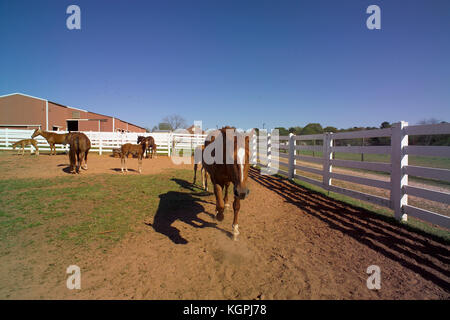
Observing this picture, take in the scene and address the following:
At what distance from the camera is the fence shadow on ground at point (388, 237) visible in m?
2.62

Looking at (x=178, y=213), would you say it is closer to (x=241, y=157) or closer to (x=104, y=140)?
(x=241, y=157)

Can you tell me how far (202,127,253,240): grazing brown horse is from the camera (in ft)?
10.3

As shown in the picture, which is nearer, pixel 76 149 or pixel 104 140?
pixel 76 149

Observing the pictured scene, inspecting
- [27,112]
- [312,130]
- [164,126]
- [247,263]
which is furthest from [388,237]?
[164,126]

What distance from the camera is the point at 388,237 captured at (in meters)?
3.45

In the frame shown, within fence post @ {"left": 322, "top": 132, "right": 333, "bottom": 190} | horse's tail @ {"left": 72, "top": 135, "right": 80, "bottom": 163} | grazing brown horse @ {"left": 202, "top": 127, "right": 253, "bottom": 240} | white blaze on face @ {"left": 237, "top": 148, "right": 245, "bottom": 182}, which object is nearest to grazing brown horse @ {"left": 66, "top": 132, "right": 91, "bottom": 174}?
horse's tail @ {"left": 72, "top": 135, "right": 80, "bottom": 163}

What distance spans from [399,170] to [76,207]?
23.9ft

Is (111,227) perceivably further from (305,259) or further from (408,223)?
(408,223)

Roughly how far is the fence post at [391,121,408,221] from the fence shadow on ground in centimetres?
33

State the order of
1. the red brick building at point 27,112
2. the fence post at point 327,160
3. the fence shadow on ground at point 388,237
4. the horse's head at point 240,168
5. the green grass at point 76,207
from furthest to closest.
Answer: the red brick building at point 27,112
the fence post at point 327,160
the green grass at point 76,207
the horse's head at point 240,168
the fence shadow on ground at point 388,237

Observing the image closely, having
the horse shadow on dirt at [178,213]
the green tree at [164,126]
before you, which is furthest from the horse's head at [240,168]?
the green tree at [164,126]

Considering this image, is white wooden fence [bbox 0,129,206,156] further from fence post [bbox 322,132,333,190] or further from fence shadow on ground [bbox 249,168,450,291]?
fence shadow on ground [bbox 249,168,450,291]

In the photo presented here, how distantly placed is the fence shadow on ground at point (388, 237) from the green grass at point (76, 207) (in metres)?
4.16

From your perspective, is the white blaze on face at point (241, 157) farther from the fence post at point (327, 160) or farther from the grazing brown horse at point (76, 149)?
the grazing brown horse at point (76, 149)
